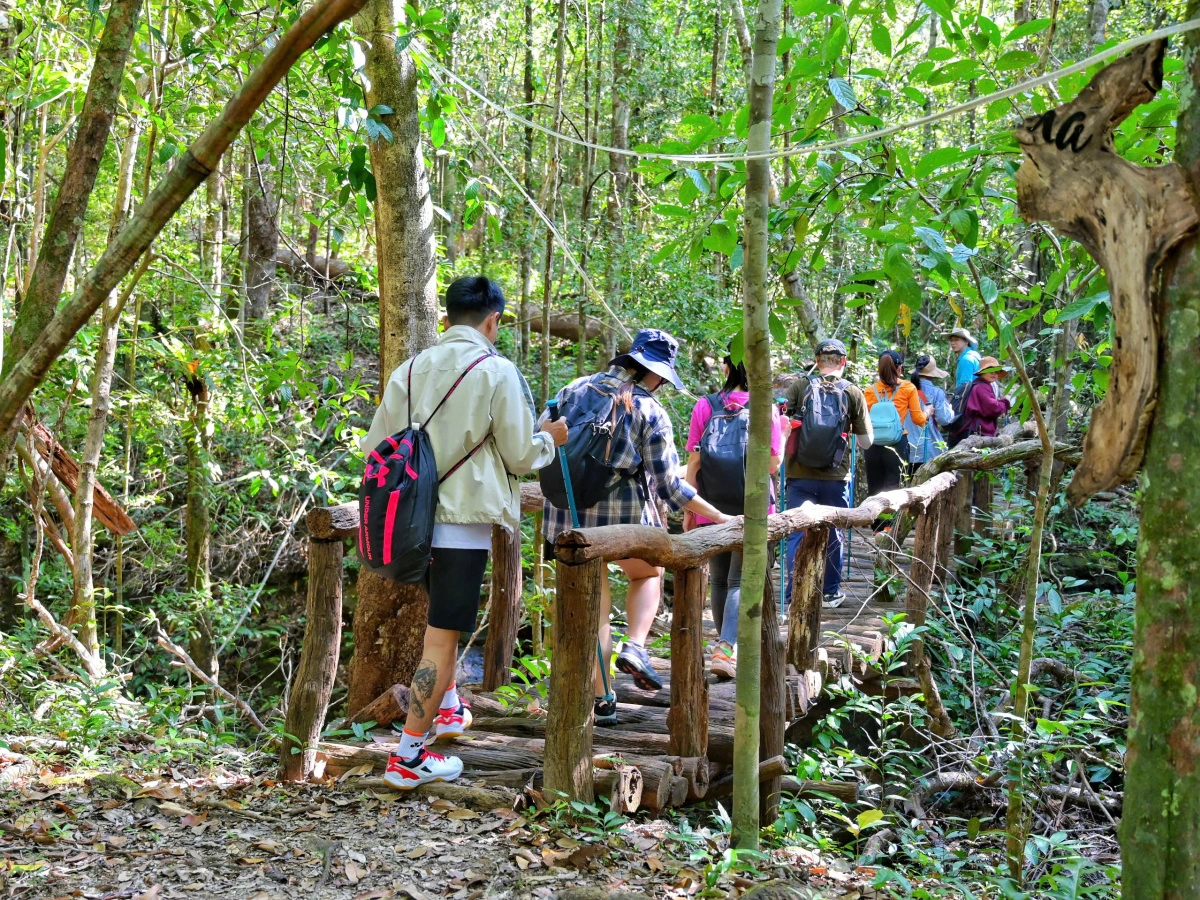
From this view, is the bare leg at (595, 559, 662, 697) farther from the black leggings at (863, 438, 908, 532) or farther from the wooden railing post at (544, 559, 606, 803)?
the black leggings at (863, 438, 908, 532)

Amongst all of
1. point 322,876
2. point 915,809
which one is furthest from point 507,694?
point 915,809

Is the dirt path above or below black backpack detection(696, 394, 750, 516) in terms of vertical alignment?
below

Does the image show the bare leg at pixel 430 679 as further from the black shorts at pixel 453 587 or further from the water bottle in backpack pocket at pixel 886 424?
the water bottle in backpack pocket at pixel 886 424

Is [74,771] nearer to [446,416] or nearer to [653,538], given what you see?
[446,416]

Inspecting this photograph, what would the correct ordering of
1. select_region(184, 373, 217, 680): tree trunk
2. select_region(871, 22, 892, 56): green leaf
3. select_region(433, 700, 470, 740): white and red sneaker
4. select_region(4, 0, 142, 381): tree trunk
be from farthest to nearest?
select_region(184, 373, 217, 680): tree trunk
select_region(433, 700, 470, 740): white and red sneaker
select_region(871, 22, 892, 56): green leaf
select_region(4, 0, 142, 381): tree trunk

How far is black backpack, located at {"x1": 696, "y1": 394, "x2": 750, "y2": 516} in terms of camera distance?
207 inches

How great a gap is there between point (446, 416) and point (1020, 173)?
2234mm

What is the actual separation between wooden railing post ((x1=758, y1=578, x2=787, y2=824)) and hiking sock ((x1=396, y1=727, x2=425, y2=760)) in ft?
5.26

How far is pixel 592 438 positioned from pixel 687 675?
3.71ft

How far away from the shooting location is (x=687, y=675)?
4.17 metres

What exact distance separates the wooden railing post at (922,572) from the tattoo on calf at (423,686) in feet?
11.8

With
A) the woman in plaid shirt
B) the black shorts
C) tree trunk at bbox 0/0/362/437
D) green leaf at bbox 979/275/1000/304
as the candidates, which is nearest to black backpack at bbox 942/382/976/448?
the woman in plaid shirt

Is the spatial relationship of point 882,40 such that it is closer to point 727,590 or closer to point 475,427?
point 475,427

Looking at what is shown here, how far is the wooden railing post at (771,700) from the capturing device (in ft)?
14.8
